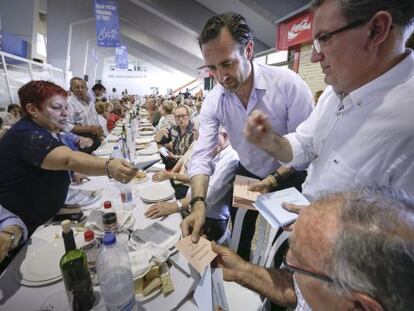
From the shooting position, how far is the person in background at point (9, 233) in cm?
104

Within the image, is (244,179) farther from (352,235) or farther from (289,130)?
(352,235)

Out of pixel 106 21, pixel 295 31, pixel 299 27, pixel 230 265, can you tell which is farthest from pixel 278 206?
pixel 106 21

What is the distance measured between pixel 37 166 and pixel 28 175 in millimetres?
93

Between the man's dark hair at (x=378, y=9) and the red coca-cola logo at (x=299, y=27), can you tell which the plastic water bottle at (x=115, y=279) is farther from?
the red coca-cola logo at (x=299, y=27)

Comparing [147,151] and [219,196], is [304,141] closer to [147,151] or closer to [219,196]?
[219,196]

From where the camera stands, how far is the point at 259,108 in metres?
1.69

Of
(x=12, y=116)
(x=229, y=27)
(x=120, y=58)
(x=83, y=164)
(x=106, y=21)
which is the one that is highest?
(x=120, y=58)

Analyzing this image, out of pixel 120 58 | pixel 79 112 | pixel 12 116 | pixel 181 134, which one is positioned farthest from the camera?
pixel 120 58

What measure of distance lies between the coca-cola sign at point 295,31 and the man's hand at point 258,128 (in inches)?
225

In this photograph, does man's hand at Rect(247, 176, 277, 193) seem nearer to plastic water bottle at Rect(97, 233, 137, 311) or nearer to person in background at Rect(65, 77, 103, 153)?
plastic water bottle at Rect(97, 233, 137, 311)

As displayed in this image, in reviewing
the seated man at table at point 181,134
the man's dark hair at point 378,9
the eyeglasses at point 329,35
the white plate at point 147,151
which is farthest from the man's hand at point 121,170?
the seated man at table at point 181,134

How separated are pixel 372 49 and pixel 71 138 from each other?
2881 millimetres

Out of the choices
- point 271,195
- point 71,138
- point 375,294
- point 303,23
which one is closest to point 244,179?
point 271,195

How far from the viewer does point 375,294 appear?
0.45 metres
